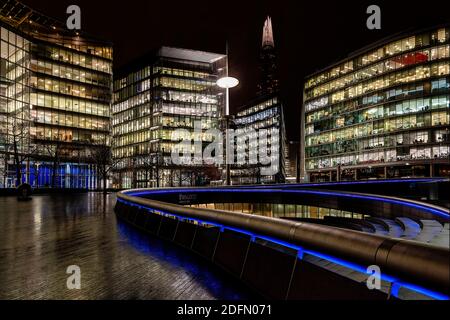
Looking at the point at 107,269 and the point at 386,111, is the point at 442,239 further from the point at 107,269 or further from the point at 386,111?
the point at 386,111

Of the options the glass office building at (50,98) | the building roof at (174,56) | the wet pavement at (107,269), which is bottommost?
Result: the wet pavement at (107,269)

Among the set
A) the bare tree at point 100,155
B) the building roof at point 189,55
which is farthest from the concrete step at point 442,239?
the building roof at point 189,55

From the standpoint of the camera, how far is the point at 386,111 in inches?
3059

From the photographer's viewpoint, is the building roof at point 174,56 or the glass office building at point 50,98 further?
the building roof at point 174,56

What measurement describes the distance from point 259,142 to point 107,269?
14395 centimetres

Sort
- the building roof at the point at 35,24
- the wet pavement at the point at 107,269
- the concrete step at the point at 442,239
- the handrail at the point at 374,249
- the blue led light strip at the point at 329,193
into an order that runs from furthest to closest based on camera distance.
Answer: the building roof at the point at 35,24
the blue led light strip at the point at 329,193
the concrete step at the point at 442,239
the wet pavement at the point at 107,269
the handrail at the point at 374,249

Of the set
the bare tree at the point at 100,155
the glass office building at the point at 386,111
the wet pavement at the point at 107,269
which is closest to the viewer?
the wet pavement at the point at 107,269

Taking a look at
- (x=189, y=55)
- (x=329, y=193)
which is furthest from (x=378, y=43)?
(x=329, y=193)

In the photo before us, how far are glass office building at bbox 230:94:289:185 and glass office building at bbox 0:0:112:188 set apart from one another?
210ft

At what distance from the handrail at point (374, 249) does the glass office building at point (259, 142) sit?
388 ft

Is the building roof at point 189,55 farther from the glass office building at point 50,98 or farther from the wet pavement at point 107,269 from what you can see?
the wet pavement at point 107,269

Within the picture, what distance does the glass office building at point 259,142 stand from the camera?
13300 cm

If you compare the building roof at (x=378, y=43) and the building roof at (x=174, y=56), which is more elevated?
the building roof at (x=174, y=56)

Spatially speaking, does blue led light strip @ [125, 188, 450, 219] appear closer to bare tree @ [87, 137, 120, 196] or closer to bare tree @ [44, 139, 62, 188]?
bare tree @ [87, 137, 120, 196]
